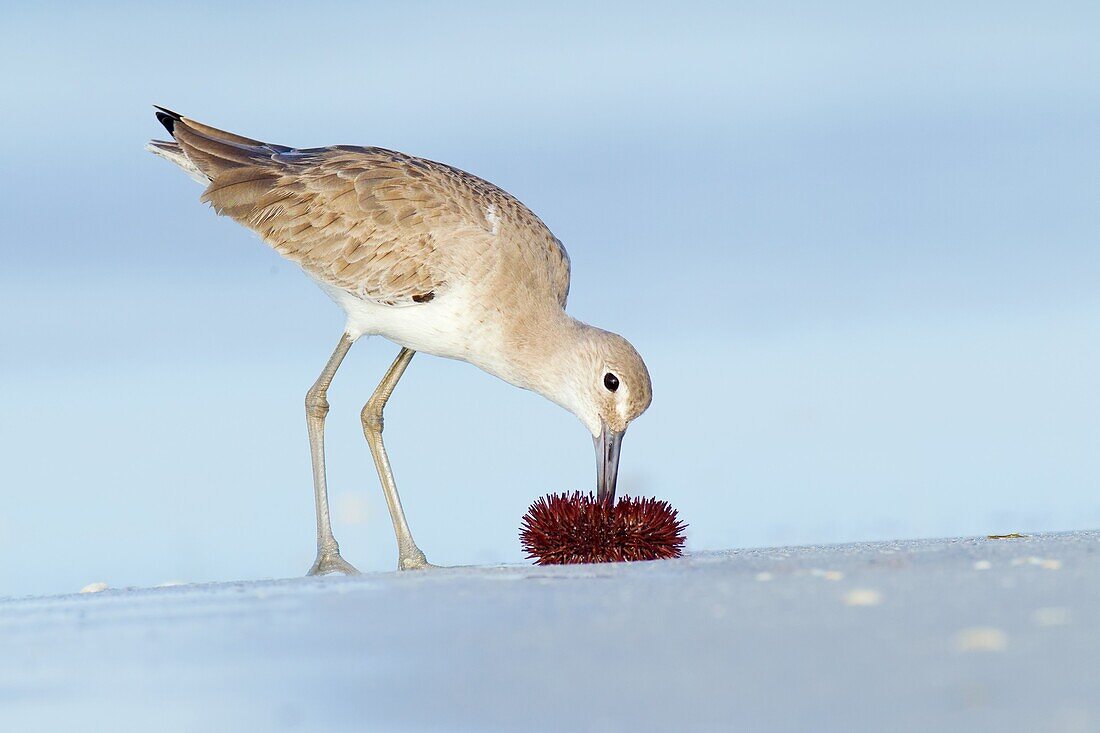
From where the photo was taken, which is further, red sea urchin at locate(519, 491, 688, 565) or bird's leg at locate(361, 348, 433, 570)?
bird's leg at locate(361, 348, 433, 570)

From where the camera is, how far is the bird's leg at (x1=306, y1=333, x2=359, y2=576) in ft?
36.5

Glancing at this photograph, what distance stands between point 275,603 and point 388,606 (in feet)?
2.46

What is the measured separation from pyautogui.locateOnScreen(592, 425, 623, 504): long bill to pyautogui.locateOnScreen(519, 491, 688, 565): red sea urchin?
1.31m

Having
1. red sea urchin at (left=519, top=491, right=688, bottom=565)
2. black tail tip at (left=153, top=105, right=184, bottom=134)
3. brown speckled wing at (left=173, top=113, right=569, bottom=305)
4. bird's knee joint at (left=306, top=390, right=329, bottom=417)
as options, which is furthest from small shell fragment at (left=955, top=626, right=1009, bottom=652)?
black tail tip at (left=153, top=105, right=184, bottom=134)

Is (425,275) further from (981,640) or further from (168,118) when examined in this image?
(981,640)

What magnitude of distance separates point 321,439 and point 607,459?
249 centimetres

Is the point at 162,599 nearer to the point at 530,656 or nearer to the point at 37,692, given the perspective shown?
the point at 37,692

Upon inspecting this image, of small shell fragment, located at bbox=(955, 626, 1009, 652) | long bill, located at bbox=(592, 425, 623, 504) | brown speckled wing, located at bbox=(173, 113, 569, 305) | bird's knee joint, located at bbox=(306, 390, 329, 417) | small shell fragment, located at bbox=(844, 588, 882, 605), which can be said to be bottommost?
small shell fragment, located at bbox=(955, 626, 1009, 652)

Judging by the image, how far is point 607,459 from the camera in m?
10.7

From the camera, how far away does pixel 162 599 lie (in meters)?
7.79

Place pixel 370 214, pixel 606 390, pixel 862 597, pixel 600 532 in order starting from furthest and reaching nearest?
pixel 370 214 → pixel 606 390 → pixel 600 532 → pixel 862 597

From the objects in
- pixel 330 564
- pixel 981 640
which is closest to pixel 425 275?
pixel 330 564

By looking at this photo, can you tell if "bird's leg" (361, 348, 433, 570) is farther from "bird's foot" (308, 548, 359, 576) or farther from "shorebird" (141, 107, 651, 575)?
"bird's foot" (308, 548, 359, 576)

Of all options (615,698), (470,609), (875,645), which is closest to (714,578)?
(470,609)
